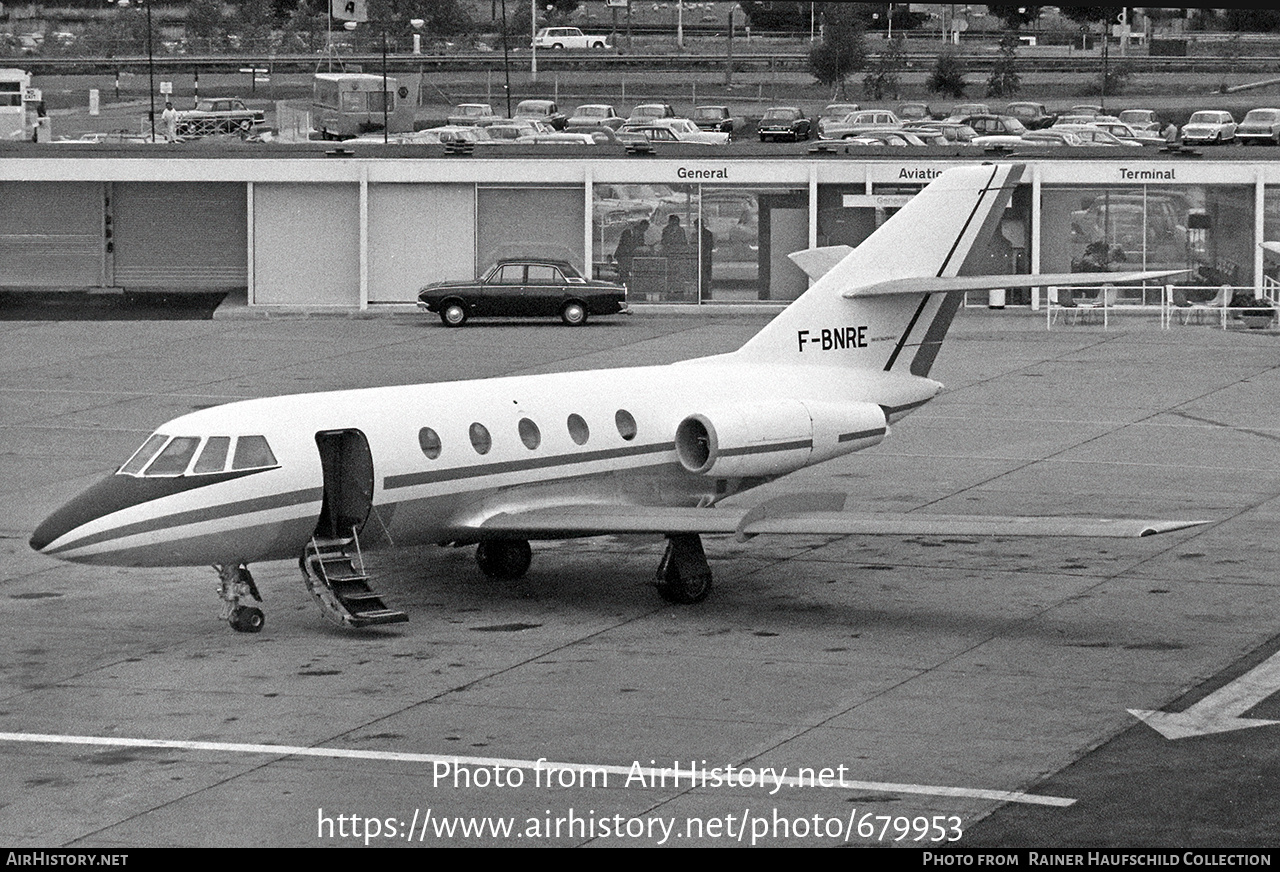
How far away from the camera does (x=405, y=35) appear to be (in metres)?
142

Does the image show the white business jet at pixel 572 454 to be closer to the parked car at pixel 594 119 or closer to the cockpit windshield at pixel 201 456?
the cockpit windshield at pixel 201 456

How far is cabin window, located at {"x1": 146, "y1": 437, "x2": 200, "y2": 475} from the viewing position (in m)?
21.1

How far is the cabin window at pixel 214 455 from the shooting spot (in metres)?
21.1

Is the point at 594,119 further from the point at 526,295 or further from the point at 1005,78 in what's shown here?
the point at 526,295

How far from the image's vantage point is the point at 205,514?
68.3 ft

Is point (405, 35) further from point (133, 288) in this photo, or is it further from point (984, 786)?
point (984, 786)

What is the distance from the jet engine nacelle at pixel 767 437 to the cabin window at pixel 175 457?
627 centimetres

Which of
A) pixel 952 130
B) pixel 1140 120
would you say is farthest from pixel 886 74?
pixel 952 130

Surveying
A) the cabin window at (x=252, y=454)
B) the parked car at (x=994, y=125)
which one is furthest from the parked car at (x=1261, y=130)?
the cabin window at (x=252, y=454)

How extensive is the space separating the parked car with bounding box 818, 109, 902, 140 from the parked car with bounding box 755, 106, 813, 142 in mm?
830

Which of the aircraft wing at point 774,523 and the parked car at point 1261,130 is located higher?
the parked car at point 1261,130

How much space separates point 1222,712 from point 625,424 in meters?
8.75
